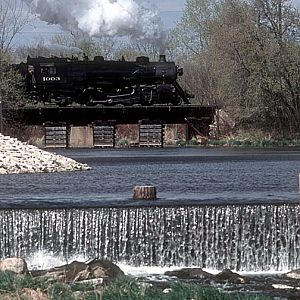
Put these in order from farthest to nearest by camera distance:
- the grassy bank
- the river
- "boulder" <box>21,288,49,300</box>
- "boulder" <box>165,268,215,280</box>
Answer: the river → "boulder" <box>165,268,215,280</box> → "boulder" <box>21,288,49,300</box> → the grassy bank

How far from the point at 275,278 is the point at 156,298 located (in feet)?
17.6

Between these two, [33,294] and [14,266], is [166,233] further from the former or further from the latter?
[33,294]

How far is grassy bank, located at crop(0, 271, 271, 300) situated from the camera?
10070 mm

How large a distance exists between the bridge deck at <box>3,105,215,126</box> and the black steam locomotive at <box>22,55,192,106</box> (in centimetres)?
47

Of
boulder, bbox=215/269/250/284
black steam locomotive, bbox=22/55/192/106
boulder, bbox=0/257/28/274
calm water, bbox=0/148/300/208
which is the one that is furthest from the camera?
black steam locomotive, bbox=22/55/192/106

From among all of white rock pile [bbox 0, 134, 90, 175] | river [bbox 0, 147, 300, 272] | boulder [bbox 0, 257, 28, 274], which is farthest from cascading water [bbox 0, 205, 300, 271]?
white rock pile [bbox 0, 134, 90, 175]

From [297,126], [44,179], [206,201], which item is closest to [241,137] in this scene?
[297,126]

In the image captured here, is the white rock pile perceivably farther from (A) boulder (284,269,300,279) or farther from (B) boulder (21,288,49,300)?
(B) boulder (21,288,49,300)

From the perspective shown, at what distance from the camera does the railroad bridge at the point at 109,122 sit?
50.0 m

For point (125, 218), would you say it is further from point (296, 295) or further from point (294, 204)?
point (296, 295)

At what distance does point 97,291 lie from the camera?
10492mm

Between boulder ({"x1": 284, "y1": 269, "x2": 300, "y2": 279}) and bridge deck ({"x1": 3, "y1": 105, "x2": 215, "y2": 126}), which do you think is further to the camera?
bridge deck ({"x1": 3, "y1": 105, "x2": 215, "y2": 126})

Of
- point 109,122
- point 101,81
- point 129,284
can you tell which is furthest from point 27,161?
point 109,122

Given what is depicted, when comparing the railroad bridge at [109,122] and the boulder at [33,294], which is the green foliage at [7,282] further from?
the railroad bridge at [109,122]
